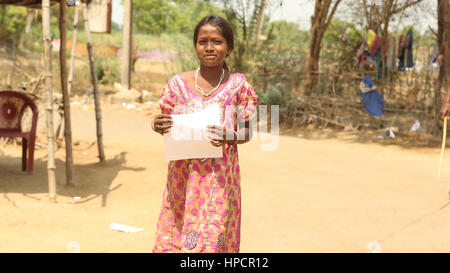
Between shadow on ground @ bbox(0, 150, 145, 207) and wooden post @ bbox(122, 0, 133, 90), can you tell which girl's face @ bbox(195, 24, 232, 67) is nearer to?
shadow on ground @ bbox(0, 150, 145, 207)

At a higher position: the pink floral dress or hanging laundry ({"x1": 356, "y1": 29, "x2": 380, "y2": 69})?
hanging laundry ({"x1": 356, "y1": 29, "x2": 380, "y2": 69})

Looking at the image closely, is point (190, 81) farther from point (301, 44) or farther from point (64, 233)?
point (301, 44)

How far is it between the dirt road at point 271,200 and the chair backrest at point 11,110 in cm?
55

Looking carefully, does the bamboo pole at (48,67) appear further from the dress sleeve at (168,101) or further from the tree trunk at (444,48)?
the tree trunk at (444,48)

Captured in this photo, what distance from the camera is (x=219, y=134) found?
240 cm

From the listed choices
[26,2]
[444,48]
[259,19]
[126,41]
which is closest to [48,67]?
[26,2]

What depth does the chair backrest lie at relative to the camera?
664 centimetres

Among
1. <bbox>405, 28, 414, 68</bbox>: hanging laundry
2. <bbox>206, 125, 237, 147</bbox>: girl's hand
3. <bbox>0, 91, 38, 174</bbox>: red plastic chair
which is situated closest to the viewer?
<bbox>206, 125, 237, 147</bbox>: girl's hand

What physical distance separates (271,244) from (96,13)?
4888mm

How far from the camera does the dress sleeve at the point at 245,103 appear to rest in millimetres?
2521

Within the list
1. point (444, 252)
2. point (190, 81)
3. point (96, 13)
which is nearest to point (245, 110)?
point (190, 81)

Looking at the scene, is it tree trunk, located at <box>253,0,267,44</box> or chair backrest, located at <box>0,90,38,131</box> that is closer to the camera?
chair backrest, located at <box>0,90,38,131</box>

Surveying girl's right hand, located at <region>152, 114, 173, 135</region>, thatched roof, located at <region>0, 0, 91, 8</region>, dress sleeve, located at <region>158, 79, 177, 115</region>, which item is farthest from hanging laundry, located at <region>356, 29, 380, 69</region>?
girl's right hand, located at <region>152, 114, 173, 135</region>

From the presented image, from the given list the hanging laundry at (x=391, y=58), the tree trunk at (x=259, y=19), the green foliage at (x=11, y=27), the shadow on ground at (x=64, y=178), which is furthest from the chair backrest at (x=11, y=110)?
the green foliage at (x=11, y=27)
